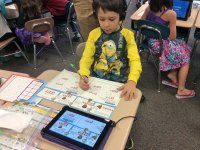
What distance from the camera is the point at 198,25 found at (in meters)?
2.07

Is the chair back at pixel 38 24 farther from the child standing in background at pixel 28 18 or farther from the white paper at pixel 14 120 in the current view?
the white paper at pixel 14 120

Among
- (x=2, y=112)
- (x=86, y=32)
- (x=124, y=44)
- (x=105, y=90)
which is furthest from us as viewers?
(x=86, y=32)

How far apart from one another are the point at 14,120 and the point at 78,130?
0.27m

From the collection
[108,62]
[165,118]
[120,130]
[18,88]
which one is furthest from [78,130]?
[165,118]

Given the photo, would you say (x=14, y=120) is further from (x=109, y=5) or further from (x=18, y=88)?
(x=109, y=5)

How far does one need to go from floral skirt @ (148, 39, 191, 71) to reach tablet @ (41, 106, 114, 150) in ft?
4.95

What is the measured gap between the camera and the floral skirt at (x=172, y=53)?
2.11 m

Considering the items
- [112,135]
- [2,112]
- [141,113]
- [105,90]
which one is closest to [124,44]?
[105,90]

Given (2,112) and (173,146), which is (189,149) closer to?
(173,146)

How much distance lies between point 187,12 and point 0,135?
2049 millimetres

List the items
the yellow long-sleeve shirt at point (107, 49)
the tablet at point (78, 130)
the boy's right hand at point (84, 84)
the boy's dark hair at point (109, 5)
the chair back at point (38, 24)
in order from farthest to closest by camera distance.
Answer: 1. the chair back at point (38, 24)
2. the yellow long-sleeve shirt at point (107, 49)
3. the boy's dark hair at point (109, 5)
4. the boy's right hand at point (84, 84)
5. the tablet at point (78, 130)

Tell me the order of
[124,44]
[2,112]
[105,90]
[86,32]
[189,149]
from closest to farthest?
[2,112], [105,90], [124,44], [189,149], [86,32]

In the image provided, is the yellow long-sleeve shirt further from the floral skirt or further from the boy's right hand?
the floral skirt

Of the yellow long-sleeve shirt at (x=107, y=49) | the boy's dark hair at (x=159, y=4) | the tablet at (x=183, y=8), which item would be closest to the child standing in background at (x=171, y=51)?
the boy's dark hair at (x=159, y=4)
